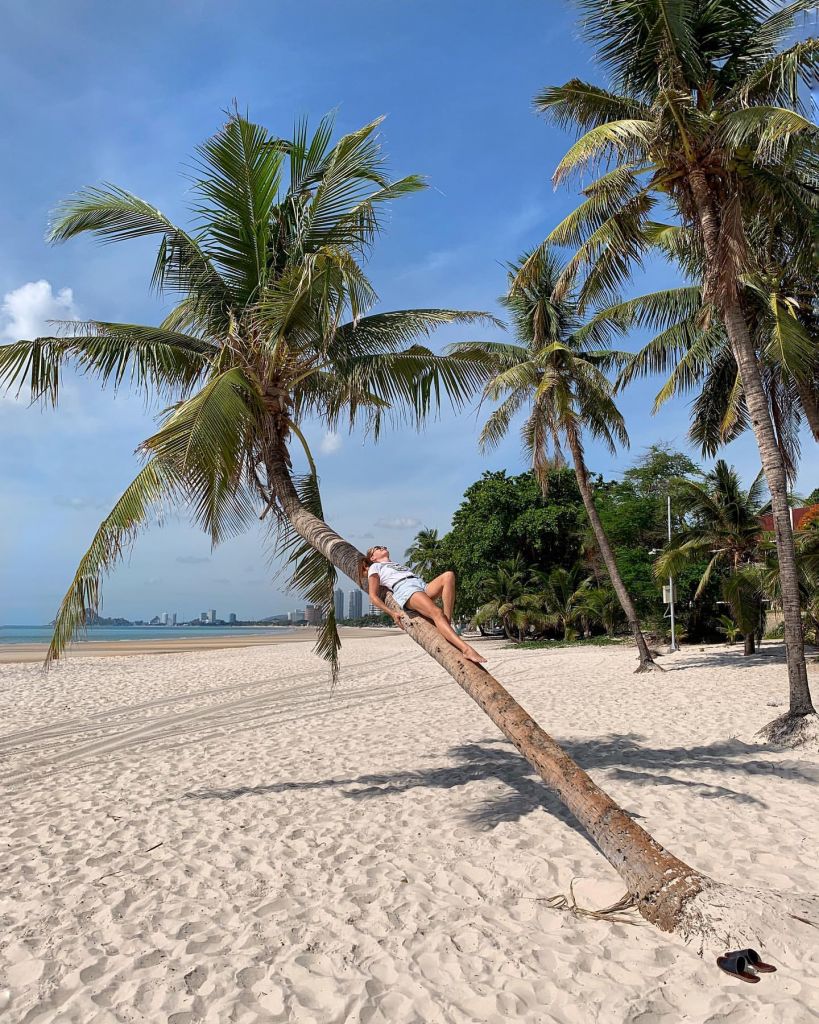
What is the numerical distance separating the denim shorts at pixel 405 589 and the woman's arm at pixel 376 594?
92 mm

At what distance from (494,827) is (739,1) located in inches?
393

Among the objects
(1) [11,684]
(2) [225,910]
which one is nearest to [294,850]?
(2) [225,910]

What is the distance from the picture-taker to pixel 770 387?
44.2 ft

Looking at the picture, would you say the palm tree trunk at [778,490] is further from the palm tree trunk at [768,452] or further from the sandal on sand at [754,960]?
the sandal on sand at [754,960]

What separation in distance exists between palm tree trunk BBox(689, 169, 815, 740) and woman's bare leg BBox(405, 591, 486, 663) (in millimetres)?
5545

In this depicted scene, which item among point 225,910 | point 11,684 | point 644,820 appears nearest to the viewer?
point 225,910

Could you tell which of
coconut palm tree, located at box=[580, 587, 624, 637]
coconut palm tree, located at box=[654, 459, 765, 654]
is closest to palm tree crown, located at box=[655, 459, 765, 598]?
coconut palm tree, located at box=[654, 459, 765, 654]

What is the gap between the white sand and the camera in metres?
3.15

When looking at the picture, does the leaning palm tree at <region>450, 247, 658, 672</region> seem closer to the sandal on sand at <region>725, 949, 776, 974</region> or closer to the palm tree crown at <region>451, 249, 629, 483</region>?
the palm tree crown at <region>451, 249, 629, 483</region>

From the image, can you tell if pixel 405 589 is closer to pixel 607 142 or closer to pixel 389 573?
pixel 389 573

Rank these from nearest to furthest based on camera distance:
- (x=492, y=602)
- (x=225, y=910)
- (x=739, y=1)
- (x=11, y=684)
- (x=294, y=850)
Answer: (x=225, y=910)
(x=294, y=850)
(x=739, y=1)
(x=11, y=684)
(x=492, y=602)

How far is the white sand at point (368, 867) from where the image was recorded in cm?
315

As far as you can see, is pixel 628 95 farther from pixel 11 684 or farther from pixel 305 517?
pixel 11 684

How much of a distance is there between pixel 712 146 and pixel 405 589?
23.5ft
